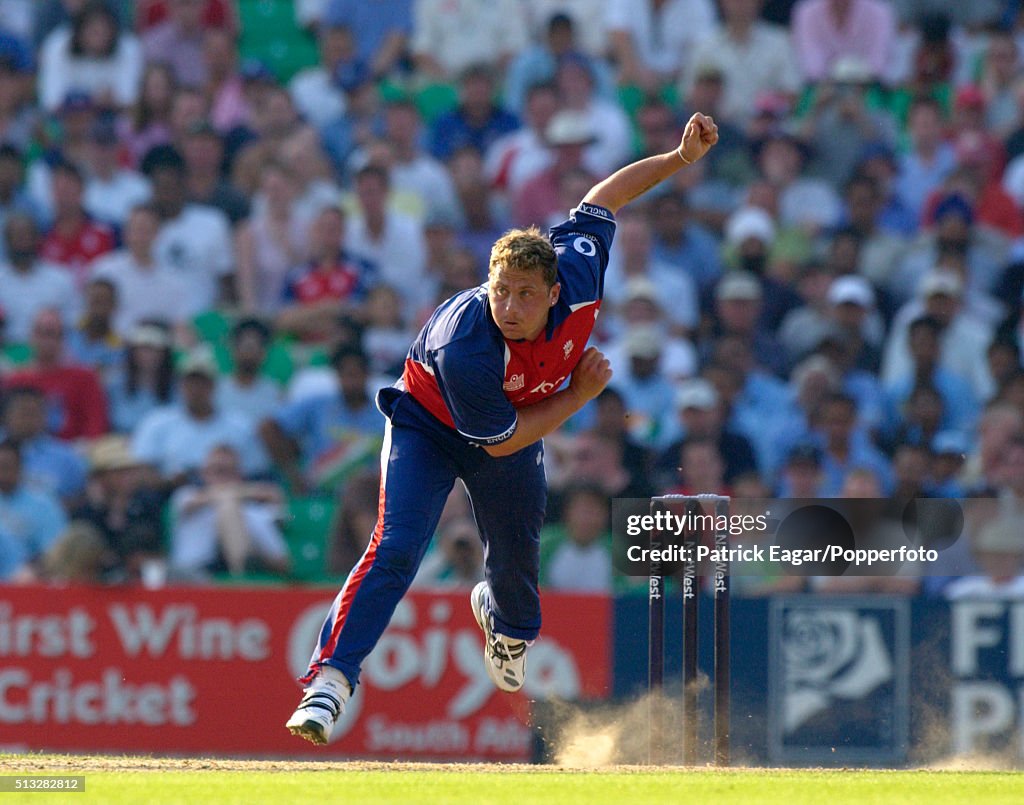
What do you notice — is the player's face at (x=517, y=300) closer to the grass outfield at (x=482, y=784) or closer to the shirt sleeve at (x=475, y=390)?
the shirt sleeve at (x=475, y=390)

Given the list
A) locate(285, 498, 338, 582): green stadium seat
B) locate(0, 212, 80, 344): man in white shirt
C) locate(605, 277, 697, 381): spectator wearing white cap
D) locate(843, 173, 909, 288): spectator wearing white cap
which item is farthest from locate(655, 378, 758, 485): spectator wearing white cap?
locate(0, 212, 80, 344): man in white shirt

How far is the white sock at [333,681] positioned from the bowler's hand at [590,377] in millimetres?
1294

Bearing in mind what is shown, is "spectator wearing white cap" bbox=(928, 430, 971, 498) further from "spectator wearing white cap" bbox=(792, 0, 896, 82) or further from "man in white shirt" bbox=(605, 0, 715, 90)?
"man in white shirt" bbox=(605, 0, 715, 90)

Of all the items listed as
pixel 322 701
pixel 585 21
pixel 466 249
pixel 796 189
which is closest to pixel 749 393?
pixel 796 189

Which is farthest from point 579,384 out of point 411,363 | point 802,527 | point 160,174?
point 160,174

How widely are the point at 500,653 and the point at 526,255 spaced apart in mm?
1969

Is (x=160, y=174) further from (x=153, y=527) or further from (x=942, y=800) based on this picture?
(x=942, y=800)

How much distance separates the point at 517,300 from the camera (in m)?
6.21

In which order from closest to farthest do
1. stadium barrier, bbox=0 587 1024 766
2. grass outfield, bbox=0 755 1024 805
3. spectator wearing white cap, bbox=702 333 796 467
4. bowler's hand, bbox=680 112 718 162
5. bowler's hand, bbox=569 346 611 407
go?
1. grass outfield, bbox=0 755 1024 805
2. bowler's hand, bbox=569 346 611 407
3. bowler's hand, bbox=680 112 718 162
4. stadium barrier, bbox=0 587 1024 766
5. spectator wearing white cap, bbox=702 333 796 467

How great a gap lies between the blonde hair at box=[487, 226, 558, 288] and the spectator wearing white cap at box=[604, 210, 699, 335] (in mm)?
6673

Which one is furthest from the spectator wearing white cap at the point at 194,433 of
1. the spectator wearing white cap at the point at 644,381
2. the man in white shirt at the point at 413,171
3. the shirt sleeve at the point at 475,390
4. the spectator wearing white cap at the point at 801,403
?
the shirt sleeve at the point at 475,390

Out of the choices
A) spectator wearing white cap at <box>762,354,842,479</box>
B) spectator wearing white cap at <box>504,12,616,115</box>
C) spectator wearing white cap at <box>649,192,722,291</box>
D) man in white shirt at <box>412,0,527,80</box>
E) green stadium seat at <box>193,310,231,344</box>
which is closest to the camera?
spectator wearing white cap at <box>762,354,842,479</box>

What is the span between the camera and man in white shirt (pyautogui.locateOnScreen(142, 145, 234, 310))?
43.8 ft

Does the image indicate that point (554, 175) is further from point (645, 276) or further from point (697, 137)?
point (697, 137)
